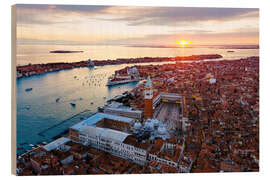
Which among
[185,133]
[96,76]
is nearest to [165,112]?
[185,133]

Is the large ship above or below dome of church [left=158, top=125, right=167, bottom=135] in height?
above

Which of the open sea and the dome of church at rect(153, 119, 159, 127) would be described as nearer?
the open sea

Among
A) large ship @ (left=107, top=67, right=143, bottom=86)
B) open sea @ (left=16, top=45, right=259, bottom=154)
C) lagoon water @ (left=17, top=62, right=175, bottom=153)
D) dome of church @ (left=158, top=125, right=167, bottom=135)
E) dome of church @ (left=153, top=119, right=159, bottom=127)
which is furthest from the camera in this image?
large ship @ (left=107, top=67, right=143, bottom=86)

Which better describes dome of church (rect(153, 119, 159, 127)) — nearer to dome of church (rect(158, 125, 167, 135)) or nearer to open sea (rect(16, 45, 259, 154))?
dome of church (rect(158, 125, 167, 135))

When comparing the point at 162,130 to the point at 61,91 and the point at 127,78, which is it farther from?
the point at 127,78

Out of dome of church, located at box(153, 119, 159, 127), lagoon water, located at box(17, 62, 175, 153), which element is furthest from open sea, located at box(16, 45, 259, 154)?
dome of church, located at box(153, 119, 159, 127)

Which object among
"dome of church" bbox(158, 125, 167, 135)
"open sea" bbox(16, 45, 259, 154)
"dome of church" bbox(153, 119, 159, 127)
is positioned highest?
"open sea" bbox(16, 45, 259, 154)

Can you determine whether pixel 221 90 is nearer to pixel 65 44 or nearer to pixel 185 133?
pixel 185 133

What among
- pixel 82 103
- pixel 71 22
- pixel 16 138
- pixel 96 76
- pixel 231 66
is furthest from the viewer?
pixel 96 76
